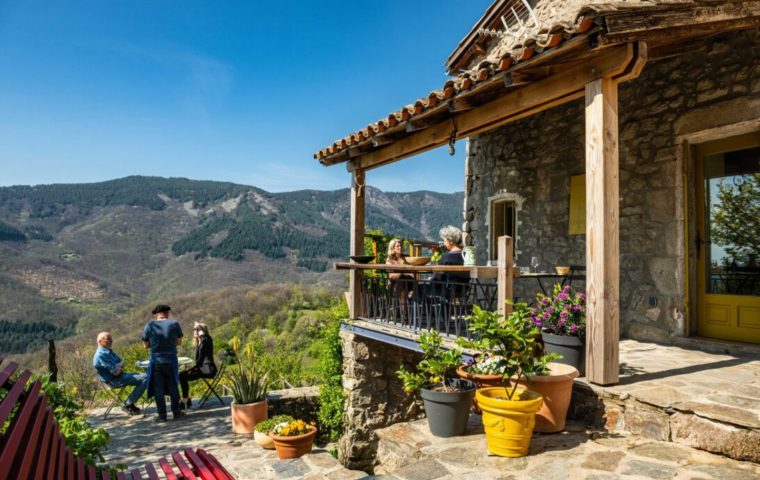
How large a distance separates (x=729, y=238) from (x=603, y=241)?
2.50 m

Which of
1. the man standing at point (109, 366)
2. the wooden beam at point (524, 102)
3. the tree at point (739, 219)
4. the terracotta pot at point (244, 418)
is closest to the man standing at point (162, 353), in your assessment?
the man standing at point (109, 366)

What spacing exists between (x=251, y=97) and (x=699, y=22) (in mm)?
27235

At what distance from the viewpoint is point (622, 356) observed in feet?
14.5

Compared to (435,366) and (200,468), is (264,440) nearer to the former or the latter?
(200,468)

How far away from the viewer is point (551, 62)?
364 cm

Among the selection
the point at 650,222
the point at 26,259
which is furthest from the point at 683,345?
the point at 26,259

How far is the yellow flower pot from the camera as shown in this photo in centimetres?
294

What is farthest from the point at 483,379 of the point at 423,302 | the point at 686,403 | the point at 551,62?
the point at 551,62

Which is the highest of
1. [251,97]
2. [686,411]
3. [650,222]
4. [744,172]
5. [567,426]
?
[251,97]

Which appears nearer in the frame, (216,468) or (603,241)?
(216,468)

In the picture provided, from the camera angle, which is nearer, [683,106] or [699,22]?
[699,22]

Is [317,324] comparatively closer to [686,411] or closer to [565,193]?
[565,193]

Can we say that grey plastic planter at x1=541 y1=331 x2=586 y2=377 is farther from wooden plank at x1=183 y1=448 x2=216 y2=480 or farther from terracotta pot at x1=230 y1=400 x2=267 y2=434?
terracotta pot at x1=230 y1=400 x2=267 y2=434

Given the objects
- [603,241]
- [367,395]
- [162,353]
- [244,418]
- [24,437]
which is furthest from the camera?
[162,353]
